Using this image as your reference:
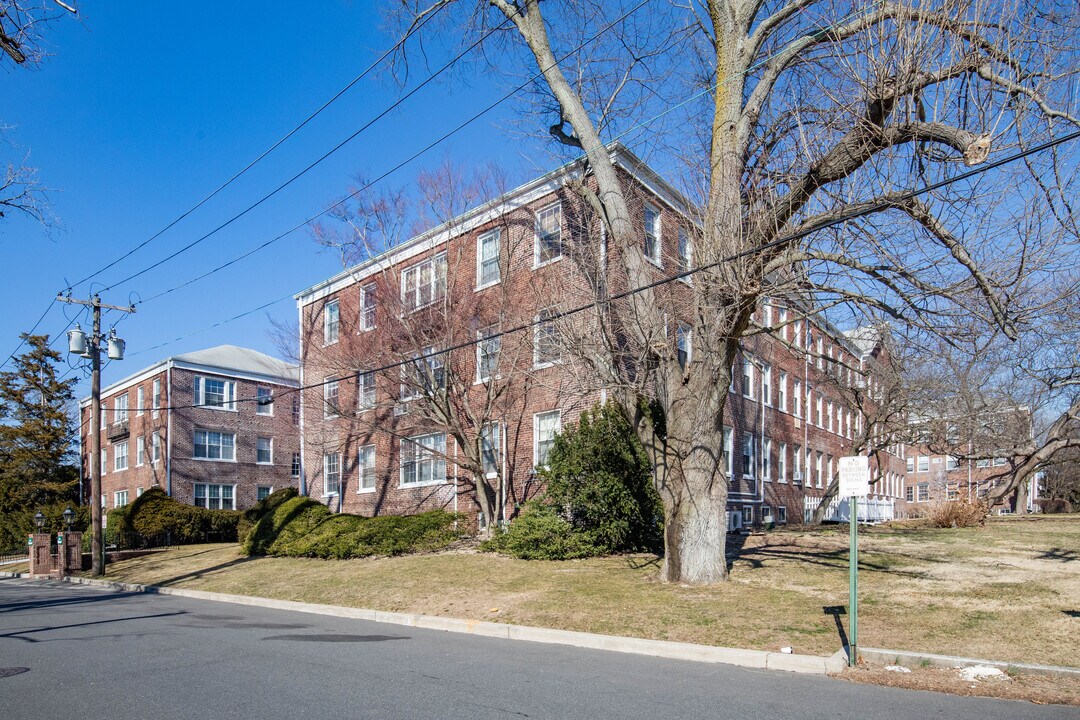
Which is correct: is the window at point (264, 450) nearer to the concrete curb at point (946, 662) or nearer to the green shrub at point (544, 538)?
the green shrub at point (544, 538)

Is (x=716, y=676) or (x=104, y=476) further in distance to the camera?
(x=104, y=476)

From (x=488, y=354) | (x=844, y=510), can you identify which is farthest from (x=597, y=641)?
(x=844, y=510)

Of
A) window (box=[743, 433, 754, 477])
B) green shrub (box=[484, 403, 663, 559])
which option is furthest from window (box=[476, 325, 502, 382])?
window (box=[743, 433, 754, 477])

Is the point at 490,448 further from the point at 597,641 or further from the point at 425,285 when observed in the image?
the point at 597,641

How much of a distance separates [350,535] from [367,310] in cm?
743

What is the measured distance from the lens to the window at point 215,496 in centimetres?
4297

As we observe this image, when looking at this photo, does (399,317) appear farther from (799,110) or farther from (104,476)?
(104,476)

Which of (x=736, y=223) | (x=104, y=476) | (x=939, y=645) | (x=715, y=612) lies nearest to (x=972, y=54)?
(x=736, y=223)

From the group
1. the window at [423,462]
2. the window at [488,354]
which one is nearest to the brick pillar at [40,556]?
the window at [423,462]

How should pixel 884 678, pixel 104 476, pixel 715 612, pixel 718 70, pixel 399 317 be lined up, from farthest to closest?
pixel 104 476 → pixel 399 317 → pixel 718 70 → pixel 715 612 → pixel 884 678

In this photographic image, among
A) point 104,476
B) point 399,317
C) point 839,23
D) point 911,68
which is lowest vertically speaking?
point 104,476

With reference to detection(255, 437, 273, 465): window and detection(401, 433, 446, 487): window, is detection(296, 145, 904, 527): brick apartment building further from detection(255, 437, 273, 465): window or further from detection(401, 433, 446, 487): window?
detection(255, 437, 273, 465): window

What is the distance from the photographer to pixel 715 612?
1154 centimetres

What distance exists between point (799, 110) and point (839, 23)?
131cm
